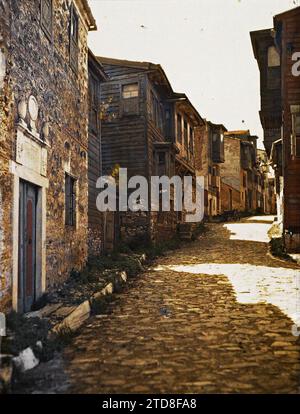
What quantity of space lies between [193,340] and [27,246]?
3236mm

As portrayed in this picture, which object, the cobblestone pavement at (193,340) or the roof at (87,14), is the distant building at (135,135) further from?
the cobblestone pavement at (193,340)

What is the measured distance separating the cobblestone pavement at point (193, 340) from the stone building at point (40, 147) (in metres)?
1.51

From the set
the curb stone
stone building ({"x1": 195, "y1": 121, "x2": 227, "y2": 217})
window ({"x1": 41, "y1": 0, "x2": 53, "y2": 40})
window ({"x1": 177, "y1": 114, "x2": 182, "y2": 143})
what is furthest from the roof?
stone building ({"x1": 195, "y1": 121, "x2": 227, "y2": 217})

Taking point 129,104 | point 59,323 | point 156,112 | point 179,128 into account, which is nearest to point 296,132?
point 129,104

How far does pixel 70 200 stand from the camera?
998 cm

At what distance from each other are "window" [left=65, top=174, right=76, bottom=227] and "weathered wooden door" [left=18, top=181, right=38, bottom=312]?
2208 mm

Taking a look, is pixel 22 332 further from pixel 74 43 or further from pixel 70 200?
pixel 74 43

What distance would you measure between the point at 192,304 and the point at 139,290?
6.61ft

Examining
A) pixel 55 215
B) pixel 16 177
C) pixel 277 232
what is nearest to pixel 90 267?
pixel 55 215

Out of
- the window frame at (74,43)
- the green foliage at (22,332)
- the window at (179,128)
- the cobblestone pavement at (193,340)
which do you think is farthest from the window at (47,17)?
the window at (179,128)

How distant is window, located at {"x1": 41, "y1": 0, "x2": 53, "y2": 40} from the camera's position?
785 cm

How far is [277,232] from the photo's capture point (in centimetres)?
2228

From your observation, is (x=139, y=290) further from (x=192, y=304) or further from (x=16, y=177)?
(x=16, y=177)

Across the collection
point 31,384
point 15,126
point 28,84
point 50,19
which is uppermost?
point 50,19
